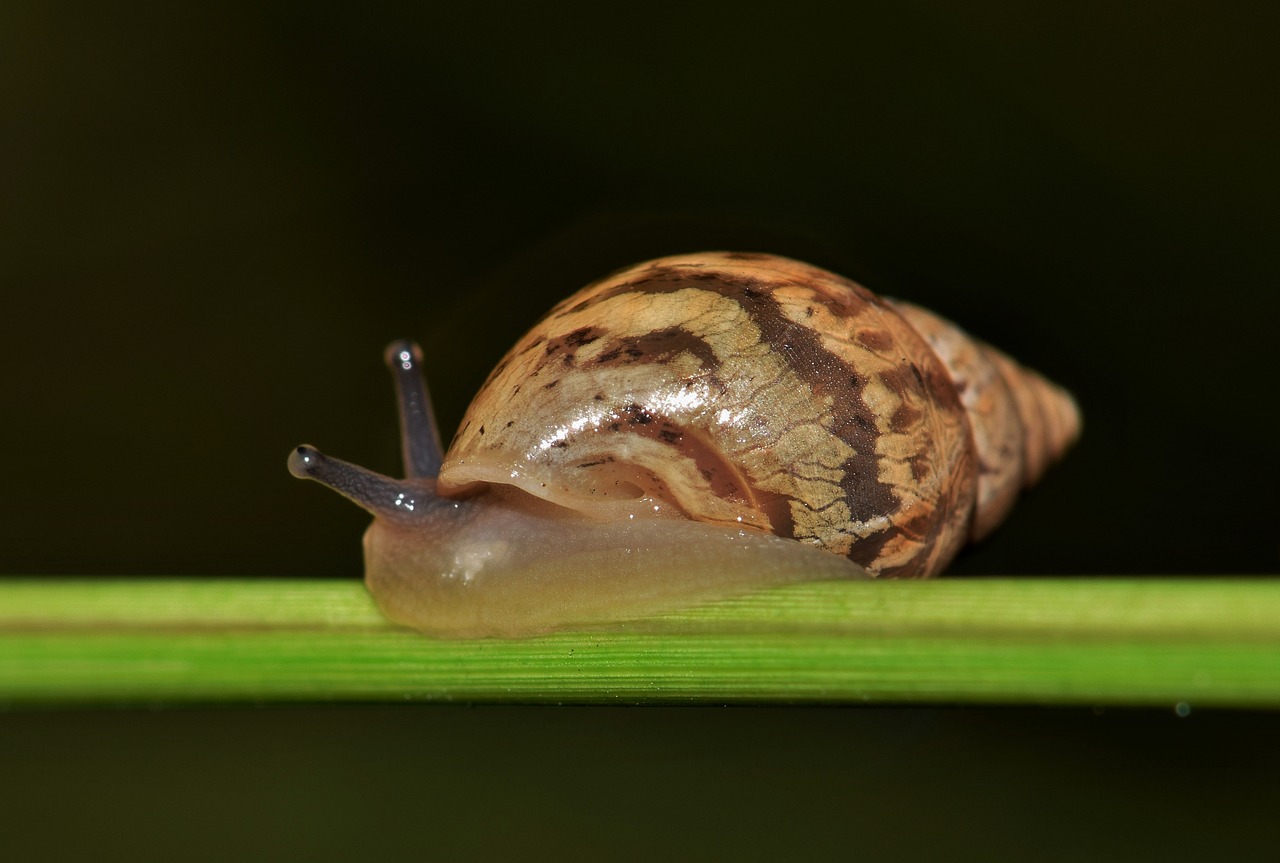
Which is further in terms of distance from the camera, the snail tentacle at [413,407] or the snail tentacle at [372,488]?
the snail tentacle at [413,407]

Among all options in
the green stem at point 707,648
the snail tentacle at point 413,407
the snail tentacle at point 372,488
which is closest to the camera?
the green stem at point 707,648

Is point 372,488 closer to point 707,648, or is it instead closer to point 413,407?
point 413,407

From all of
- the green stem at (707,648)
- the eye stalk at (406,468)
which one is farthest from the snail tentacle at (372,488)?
the green stem at (707,648)

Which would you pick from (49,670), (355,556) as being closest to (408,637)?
(49,670)

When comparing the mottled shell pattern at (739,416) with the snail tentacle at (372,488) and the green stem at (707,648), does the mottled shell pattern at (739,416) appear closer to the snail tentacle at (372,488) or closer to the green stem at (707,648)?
the snail tentacle at (372,488)

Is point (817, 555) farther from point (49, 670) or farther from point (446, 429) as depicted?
point (446, 429)

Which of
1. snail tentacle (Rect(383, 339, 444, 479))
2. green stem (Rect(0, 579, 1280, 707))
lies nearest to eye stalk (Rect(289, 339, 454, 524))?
snail tentacle (Rect(383, 339, 444, 479))

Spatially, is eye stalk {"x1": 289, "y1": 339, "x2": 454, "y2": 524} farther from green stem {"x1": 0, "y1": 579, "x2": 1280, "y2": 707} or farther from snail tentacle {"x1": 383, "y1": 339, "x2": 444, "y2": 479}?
green stem {"x1": 0, "y1": 579, "x2": 1280, "y2": 707}
